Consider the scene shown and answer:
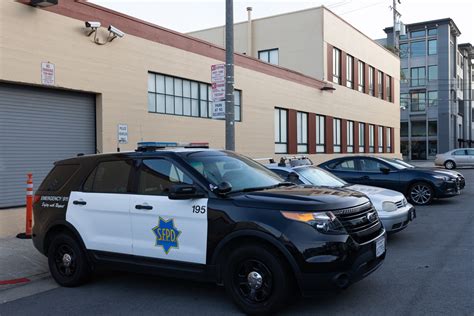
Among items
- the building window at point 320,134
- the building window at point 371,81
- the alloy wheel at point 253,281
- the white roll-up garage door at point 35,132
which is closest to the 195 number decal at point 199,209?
the alloy wheel at point 253,281

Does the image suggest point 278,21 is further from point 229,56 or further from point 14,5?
point 14,5

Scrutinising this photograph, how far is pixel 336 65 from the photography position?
27.1 m

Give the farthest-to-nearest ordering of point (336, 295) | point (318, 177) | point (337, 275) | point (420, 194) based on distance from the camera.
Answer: point (420, 194) → point (318, 177) → point (336, 295) → point (337, 275)

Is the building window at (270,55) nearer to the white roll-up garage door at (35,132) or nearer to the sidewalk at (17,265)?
the white roll-up garage door at (35,132)

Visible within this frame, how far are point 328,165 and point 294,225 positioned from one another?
9.62 m

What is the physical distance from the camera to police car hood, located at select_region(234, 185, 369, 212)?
470 cm

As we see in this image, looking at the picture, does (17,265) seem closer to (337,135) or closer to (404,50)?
(337,135)

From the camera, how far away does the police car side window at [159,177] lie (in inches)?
214

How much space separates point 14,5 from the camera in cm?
978

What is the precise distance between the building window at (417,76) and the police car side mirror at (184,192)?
60.5 meters

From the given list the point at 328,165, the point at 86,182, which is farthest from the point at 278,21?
the point at 86,182

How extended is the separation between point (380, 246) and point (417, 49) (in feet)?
199

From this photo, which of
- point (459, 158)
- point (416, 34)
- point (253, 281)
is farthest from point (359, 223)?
point (416, 34)

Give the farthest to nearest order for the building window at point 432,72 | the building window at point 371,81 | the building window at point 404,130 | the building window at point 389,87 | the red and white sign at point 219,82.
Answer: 1. the building window at point 404,130
2. the building window at point 432,72
3. the building window at point 389,87
4. the building window at point 371,81
5. the red and white sign at point 219,82
